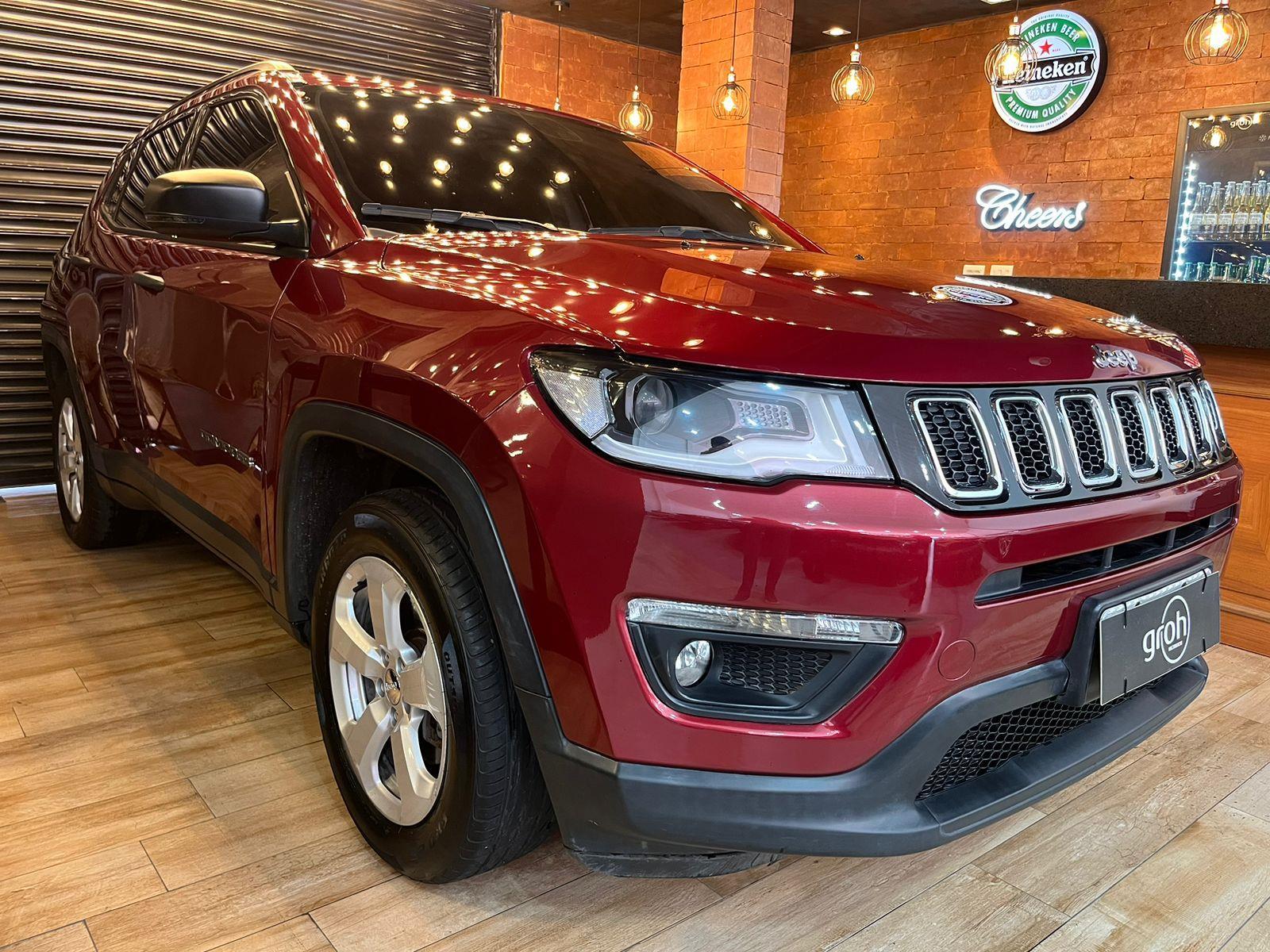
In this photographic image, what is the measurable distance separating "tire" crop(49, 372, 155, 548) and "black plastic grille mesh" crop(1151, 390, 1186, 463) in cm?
281

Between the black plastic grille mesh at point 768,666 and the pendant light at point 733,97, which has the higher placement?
the pendant light at point 733,97

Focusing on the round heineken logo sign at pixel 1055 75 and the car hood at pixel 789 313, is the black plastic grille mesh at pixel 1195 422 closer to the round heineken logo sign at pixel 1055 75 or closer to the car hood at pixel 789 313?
the car hood at pixel 789 313

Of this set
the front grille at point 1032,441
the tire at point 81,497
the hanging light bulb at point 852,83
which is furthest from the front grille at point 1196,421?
the hanging light bulb at point 852,83

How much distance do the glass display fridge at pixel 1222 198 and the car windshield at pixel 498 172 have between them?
5075mm

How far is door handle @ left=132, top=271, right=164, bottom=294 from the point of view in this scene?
2.22m

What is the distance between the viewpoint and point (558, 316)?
1.18 meters

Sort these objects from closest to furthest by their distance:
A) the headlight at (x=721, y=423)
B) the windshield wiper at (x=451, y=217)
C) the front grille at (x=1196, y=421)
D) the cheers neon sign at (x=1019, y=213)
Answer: the headlight at (x=721, y=423) → the front grille at (x=1196, y=421) → the windshield wiper at (x=451, y=217) → the cheers neon sign at (x=1019, y=213)

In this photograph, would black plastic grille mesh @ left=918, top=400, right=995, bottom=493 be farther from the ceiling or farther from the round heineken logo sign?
the ceiling

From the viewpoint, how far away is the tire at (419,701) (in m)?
1.27

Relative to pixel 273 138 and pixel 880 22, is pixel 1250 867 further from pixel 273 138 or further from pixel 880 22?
pixel 880 22

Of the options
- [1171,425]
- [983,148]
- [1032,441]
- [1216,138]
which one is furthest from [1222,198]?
[1032,441]

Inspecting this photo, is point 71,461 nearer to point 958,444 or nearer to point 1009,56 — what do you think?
point 958,444

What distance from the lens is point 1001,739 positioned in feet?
4.14

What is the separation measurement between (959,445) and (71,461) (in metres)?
3.01
